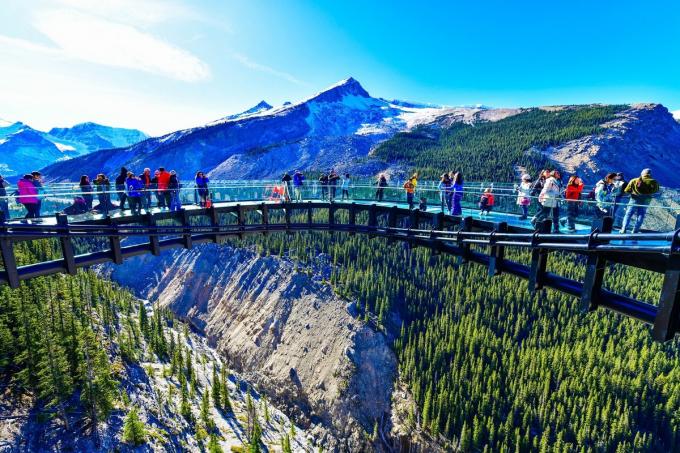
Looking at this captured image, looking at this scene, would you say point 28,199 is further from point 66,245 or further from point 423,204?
point 423,204

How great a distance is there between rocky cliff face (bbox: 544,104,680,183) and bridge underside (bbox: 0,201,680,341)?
143902 mm

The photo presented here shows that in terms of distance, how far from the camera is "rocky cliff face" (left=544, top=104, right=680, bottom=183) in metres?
136

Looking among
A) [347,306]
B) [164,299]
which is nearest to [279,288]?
[347,306]

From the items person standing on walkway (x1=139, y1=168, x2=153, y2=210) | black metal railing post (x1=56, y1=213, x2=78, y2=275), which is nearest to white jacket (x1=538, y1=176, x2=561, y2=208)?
person standing on walkway (x1=139, y1=168, x2=153, y2=210)

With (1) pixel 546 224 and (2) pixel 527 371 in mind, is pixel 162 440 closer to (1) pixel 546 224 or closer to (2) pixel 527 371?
(1) pixel 546 224

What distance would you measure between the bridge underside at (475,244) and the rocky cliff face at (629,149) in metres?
144

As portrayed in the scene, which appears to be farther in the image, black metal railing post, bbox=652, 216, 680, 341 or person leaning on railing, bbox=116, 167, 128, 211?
person leaning on railing, bbox=116, 167, 128, 211

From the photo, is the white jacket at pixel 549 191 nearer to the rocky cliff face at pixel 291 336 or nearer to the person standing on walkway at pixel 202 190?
the person standing on walkway at pixel 202 190

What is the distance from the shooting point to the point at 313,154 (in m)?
188

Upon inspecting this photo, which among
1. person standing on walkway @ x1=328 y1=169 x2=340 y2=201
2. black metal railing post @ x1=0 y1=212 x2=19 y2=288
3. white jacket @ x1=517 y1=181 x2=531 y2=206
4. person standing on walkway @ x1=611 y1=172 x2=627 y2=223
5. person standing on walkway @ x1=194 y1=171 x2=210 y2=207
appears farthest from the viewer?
person standing on walkway @ x1=328 y1=169 x2=340 y2=201

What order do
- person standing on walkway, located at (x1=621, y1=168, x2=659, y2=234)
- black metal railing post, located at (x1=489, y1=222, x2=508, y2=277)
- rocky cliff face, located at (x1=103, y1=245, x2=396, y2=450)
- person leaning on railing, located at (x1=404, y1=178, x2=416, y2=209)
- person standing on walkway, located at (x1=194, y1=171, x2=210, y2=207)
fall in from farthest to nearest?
rocky cliff face, located at (x1=103, y1=245, x2=396, y2=450) → person leaning on railing, located at (x1=404, y1=178, x2=416, y2=209) → person standing on walkway, located at (x1=194, y1=171, x2=210, y2=207) → black metal railing post, located at (x1=489, y1=222, x2=508, y2=277) → person standing on walkway, located at (x1=621, y1=168, x2=659, y2=234)

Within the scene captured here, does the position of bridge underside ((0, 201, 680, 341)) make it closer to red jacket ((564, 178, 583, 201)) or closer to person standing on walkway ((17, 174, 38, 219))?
person standing on walkway ((17, 174, 38, 219))

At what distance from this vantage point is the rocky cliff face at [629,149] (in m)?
136

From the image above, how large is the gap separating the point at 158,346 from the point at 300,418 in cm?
2891
